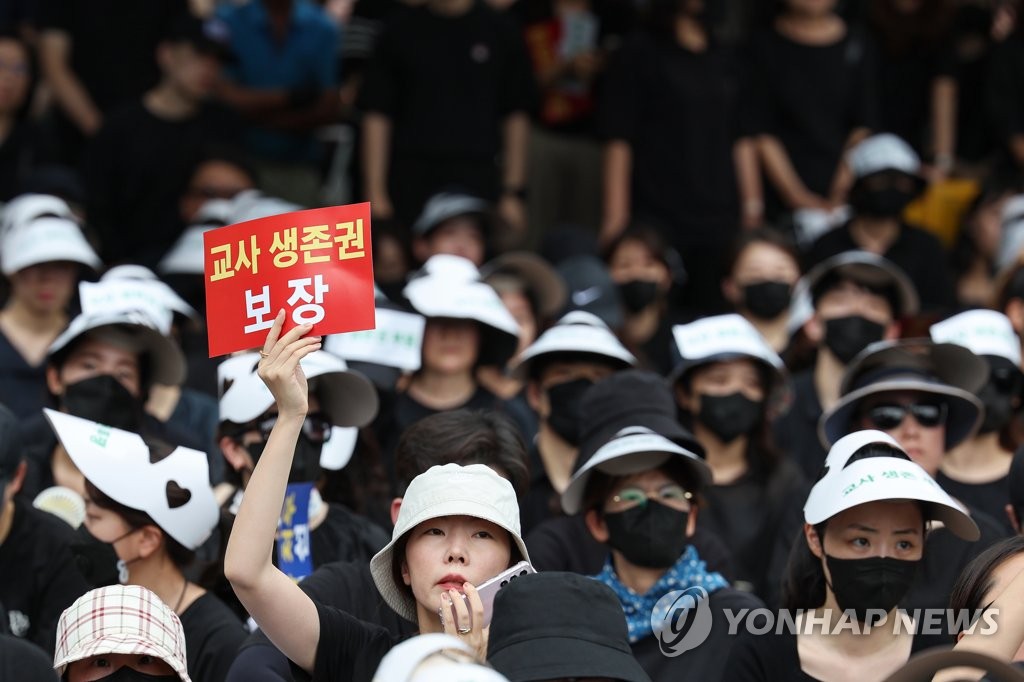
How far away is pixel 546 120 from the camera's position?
38.7ft

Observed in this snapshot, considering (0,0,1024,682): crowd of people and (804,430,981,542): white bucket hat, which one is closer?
(0,0,1024,682): crowd of people

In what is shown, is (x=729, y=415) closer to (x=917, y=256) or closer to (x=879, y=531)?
(x=879, y=531)

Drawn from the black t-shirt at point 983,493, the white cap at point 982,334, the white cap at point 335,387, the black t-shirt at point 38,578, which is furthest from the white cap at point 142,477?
the white cap at point 982,334

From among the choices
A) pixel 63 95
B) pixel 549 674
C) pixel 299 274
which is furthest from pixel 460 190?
pixel 549 674

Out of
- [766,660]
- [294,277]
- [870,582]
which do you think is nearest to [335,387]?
[294,277]

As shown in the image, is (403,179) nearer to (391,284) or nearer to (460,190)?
(460,190)

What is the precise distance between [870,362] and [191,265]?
383 cm

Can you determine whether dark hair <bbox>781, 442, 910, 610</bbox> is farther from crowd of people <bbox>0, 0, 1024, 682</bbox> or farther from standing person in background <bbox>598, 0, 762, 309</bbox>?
standing person in background <bbox>598, 0, 762, 309</bbox>

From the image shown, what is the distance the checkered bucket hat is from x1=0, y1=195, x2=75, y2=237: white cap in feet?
14.8

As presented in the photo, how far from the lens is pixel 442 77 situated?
10680 mm

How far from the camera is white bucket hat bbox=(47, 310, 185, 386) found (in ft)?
22.9

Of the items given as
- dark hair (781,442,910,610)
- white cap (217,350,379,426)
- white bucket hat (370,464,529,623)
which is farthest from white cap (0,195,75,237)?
dark hair (781,442,910,610)

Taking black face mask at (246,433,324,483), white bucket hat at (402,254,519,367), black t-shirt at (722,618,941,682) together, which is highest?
white bucket hat at (402,254,519,367)

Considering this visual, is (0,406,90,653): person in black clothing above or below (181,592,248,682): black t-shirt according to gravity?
above
